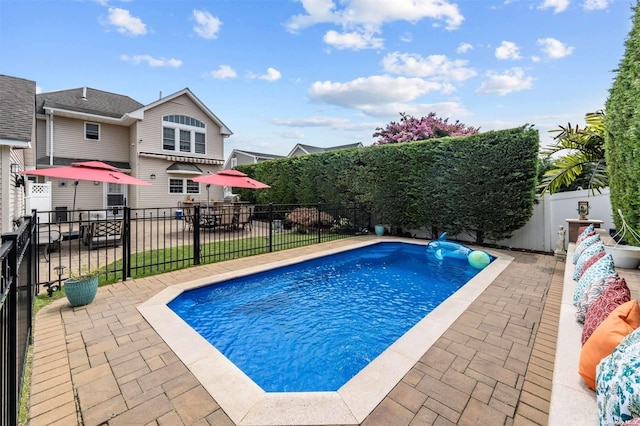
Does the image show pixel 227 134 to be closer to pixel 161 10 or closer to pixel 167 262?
pixel 161 10

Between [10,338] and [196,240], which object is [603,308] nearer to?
[10,338]

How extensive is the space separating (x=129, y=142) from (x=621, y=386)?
22.4 meters

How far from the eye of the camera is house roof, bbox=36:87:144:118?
15.8 m

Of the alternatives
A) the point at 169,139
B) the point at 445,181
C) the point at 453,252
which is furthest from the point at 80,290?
the point at 169,139

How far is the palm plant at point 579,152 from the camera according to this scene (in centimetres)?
762

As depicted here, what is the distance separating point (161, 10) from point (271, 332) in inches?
440

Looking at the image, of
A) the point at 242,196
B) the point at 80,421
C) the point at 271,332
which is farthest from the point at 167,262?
the point at 242,196

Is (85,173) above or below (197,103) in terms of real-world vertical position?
below

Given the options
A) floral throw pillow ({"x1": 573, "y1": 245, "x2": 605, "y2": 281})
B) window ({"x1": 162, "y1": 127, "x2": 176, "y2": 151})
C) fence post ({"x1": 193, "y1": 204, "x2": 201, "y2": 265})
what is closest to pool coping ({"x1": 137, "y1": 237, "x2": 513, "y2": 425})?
floral throw pillow ({"x1": 573, "y1": 245, "x2": 605, "y2": 281})

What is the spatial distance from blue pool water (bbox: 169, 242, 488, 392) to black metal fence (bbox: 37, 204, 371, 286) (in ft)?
5.61

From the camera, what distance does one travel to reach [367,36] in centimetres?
1153

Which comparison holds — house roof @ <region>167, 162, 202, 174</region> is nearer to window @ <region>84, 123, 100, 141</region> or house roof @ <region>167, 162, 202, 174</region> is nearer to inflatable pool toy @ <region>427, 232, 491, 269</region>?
window @ <region>84, 123, 100, 141</region>

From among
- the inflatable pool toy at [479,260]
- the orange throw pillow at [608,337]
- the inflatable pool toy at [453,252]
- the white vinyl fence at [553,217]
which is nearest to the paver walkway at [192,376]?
the orange throw pillow at [608,337]

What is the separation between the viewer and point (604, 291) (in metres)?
2.75
